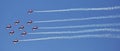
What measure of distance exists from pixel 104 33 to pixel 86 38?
181mm

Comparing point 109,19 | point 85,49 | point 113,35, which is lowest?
point 85,49

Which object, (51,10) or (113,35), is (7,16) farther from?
(113,35)

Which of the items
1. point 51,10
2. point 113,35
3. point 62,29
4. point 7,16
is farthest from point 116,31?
point 7,16

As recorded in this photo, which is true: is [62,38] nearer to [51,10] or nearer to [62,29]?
[62,29]

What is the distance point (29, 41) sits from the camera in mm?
2430

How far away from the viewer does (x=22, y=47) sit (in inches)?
96.4

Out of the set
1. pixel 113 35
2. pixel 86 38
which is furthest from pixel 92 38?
pixel 113 35

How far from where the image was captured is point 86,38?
7.63ft

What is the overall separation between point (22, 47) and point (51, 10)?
486 millimetres

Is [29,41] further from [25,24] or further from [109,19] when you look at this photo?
[109,19]

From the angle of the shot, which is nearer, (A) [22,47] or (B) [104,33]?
(B) [104,33]

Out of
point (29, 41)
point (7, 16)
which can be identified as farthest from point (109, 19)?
point (7, 16)

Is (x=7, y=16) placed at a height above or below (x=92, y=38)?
above

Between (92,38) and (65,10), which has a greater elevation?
(65,10)
